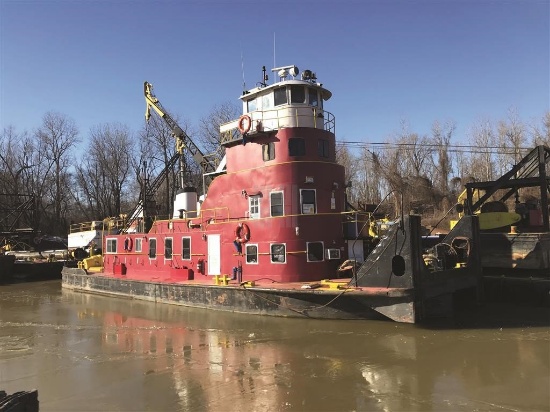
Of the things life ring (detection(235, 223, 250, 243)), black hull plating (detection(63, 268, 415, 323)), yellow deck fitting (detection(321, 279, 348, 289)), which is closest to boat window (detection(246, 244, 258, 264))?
life ring (detection(235, 223, 250, 243))

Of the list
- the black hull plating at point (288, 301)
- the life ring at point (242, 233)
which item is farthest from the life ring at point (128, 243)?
the life ring at point (242, 233)

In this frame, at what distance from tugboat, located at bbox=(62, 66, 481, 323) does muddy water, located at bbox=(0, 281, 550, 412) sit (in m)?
0.77

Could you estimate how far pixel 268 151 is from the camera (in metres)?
14.7

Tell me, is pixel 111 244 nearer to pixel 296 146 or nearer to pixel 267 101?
pixel 267 101

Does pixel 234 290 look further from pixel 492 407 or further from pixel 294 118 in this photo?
pixel 492 407

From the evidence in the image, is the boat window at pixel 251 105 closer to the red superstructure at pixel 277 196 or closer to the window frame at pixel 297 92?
the red superstructure at pixel 277 196

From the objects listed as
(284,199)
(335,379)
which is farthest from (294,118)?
(335,379)

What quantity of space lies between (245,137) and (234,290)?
537 cm

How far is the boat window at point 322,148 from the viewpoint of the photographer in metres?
14.6

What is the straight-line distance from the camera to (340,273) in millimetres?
13852

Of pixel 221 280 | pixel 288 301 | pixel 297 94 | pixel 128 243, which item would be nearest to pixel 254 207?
pixel 221 280

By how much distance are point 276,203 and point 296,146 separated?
6.83ft

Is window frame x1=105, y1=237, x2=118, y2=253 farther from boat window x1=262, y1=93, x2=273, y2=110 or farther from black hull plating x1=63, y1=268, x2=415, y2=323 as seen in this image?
boat window x1=262, y1=93, x2=273, y2=110

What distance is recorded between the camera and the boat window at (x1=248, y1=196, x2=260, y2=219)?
1472cm
